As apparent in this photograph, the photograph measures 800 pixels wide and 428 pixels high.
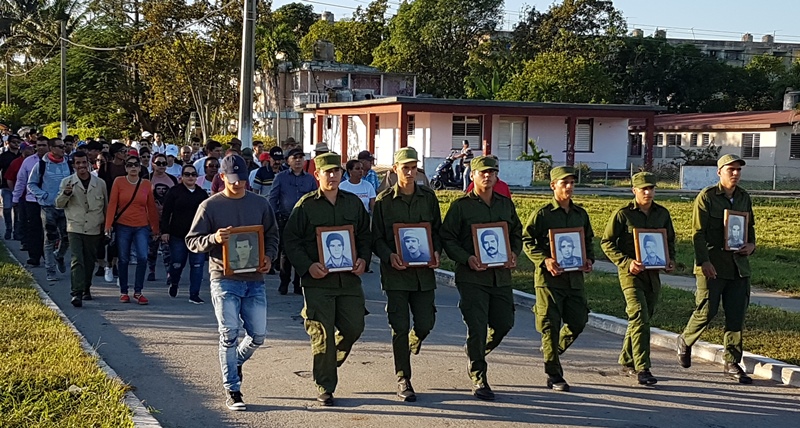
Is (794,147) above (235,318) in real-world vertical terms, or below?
above

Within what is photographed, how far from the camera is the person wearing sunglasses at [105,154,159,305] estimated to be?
35.8ft

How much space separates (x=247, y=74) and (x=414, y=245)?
13.4m

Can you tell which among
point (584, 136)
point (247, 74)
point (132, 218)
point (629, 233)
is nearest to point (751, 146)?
point (584, 136)

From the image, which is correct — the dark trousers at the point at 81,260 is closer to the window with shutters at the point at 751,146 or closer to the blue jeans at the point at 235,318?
the blue jeans at the point at 235,318

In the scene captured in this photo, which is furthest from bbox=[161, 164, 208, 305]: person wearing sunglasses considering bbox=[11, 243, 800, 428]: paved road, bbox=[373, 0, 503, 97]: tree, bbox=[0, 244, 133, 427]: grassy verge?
bbox=[373, 0, 503, 97]: tree

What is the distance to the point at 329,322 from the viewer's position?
22.6 ft

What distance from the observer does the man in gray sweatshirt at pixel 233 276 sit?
6711mm

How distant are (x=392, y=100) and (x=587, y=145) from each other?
425 inches

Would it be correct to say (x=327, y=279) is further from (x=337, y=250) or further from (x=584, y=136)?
(x=584, y=136)

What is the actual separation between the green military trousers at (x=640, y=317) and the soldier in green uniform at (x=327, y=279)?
2391mm

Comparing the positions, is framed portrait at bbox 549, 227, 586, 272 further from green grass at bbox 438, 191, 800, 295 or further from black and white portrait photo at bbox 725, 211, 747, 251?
green grass at bbox 438, 191, 800, 295

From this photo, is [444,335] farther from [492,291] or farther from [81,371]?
[81,371]

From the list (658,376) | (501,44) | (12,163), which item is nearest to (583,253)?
(658,376)

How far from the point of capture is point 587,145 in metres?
41.7
